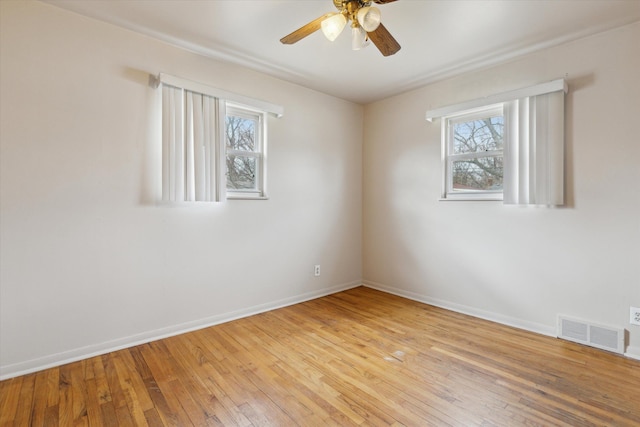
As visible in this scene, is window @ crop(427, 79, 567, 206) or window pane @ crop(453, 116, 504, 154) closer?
window @ crop(427, 79, 567, 206)

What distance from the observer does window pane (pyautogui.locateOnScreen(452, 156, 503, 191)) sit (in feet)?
10.2

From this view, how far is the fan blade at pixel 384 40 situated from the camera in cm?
188

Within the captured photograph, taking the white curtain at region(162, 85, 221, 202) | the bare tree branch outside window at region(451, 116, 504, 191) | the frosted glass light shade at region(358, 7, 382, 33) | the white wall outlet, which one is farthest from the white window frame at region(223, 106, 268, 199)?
the white wall outlet

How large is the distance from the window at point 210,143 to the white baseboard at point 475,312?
6.84 feet

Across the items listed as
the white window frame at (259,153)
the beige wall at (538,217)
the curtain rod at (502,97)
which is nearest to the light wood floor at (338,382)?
the beige wall at (538,217)

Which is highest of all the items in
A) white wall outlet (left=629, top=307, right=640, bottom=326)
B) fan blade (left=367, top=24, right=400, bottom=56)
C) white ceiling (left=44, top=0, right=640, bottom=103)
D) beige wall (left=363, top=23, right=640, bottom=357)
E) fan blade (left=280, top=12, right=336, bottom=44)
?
white ceiling (left=44, top=0, right=640, bottom=103)

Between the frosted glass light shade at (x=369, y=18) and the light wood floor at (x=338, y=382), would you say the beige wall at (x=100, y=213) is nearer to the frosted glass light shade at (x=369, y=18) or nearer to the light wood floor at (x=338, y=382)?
the light wood floor at (x=338, y=382)

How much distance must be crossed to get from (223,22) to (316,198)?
6.76ft

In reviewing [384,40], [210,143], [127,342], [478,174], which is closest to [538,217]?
[478,174]

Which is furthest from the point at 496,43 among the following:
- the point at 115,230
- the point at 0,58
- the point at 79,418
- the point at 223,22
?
the point at 79,418

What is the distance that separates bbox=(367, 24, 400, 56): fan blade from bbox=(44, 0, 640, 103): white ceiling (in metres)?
0.33

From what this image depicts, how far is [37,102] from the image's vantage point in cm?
213

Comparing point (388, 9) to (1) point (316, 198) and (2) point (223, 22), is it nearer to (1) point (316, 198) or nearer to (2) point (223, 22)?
(2) point (223, 22)

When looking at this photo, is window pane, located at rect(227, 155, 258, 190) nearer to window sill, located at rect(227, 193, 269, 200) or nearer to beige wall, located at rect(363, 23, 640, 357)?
window sill, located at rect(227, 193, 269, 200)
